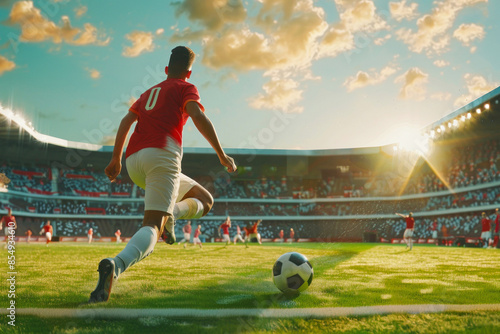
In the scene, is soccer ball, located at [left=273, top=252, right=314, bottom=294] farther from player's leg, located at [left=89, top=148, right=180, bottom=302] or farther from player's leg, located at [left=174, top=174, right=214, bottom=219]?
player's leg, located at [left=89, top=148, right=180, bottom=302]

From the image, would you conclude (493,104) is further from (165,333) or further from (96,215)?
(96,215)

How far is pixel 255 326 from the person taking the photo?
2525 millimetres

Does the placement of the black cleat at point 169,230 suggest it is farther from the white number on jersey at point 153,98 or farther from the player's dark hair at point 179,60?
the player's dark hair at point 179,60

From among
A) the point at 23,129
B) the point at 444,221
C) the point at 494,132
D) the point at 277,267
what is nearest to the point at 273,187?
the point at 444,221

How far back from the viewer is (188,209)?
3.72 m

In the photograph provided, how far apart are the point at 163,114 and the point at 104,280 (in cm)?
142

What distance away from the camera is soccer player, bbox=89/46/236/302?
9.98 ft

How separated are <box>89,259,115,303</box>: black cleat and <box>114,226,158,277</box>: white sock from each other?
0.16 ft

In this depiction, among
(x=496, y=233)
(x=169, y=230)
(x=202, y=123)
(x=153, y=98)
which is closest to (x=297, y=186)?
(x=496, y=233)

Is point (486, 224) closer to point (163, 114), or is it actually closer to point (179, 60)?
point (179, 60)

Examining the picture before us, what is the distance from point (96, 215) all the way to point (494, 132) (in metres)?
38.6

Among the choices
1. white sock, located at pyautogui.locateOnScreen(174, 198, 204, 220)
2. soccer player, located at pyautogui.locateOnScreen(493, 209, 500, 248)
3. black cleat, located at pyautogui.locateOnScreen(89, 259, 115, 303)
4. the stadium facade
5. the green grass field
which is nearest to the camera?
the green grass field

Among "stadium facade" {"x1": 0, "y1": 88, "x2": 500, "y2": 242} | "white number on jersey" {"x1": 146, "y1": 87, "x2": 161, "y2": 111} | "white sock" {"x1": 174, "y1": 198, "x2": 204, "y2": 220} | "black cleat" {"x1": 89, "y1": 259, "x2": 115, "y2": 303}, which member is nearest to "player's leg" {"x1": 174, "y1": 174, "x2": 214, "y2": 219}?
"white sock" {"x1": 174, "y1": 198, "x2": 204, "y2": 220}

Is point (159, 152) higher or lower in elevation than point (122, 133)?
lower
